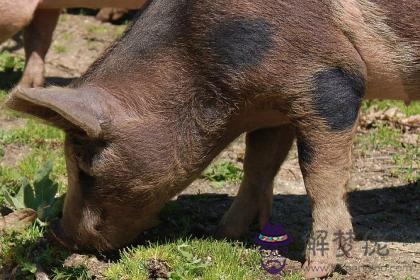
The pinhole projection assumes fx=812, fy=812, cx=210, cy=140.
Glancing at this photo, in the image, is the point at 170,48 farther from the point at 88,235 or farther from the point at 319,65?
the point at 88,235

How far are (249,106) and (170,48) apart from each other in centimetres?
60

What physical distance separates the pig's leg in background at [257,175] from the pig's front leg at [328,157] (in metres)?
0.77

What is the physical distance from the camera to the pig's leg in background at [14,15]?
846 cm

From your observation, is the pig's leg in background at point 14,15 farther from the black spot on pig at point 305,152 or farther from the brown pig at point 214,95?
the black spot on pig at point 305,152

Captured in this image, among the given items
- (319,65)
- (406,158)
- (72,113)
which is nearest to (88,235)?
(72,113)

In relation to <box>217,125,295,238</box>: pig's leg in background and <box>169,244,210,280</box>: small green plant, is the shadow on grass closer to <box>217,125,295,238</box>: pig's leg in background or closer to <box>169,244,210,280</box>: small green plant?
<box>217,125,295,238</box>: pig's leg in background

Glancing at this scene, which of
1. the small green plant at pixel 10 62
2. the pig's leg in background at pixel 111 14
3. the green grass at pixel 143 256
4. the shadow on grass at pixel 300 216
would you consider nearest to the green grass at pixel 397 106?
the green grass at pixel 143 256

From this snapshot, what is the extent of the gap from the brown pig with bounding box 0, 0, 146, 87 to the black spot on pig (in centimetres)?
413

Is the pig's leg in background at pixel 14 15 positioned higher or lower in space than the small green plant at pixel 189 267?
higher

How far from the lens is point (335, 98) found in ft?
15.8

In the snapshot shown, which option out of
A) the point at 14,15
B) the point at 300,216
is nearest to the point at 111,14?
the point at 14,15

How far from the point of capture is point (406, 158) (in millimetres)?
7035

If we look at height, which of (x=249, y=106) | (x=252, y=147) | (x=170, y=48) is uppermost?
(x=170, y=48)

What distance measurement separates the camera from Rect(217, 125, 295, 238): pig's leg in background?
571cm
